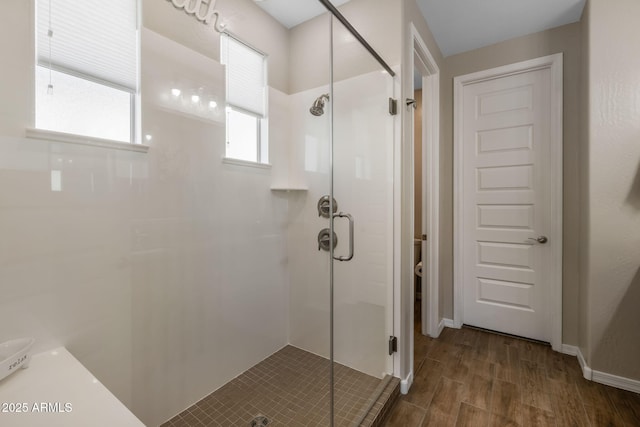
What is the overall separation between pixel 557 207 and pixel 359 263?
1806mm

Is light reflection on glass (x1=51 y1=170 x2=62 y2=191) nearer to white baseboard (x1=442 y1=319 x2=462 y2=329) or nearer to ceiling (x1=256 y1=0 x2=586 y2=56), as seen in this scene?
ceiling (x1=256 y1=0 x2=586 y2=56)

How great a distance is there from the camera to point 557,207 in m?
2.33

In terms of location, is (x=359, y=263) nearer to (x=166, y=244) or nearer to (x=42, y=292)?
(x=166, y=244)

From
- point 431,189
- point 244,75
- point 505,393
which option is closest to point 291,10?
point 244,75

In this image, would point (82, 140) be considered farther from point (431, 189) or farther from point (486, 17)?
point (486, 17)

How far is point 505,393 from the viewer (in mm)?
1822

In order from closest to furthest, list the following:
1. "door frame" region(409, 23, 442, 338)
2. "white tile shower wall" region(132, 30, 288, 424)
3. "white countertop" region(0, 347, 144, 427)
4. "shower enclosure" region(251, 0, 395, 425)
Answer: "white countertop" region(0, 347, 144, 427) → "white tile shower wall" region(132, 30, 288, 424) → "shower enclosure" region(251, 0, 395, 425) → "door frame" region(409, 23, 442, 338)

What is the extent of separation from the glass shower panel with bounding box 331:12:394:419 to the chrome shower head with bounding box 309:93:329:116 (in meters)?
0.09

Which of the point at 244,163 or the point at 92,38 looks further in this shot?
the point at 244,163

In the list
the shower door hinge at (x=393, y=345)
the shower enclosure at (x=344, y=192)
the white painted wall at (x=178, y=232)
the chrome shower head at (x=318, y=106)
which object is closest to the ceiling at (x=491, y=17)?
the white painted wall at (x=178, y=232)

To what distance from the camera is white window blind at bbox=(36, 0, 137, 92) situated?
3.53 ft

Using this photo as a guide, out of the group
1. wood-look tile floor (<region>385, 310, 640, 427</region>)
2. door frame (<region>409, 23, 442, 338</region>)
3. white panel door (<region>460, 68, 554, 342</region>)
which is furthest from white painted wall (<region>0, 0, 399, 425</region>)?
white panel door (<region>460, 68, 554, 342</region>)

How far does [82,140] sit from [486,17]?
9.07 feet

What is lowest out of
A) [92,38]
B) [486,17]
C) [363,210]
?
[363,210]
